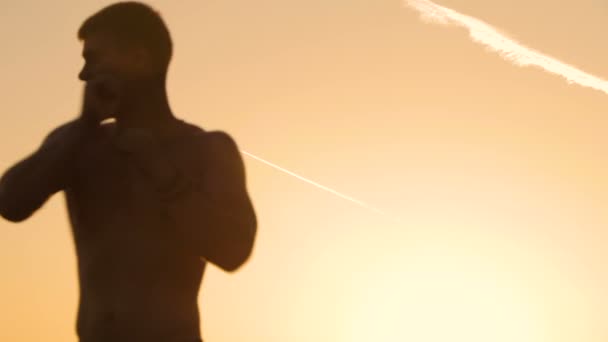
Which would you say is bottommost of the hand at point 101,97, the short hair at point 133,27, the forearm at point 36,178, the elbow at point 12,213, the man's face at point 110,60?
the elbow at point 12,213

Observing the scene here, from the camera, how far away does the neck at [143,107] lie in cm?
98

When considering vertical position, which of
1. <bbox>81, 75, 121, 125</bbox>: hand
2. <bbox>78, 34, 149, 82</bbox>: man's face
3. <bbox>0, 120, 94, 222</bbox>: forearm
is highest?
<bbox>78, 34, 149, 82</bbox>: man's face

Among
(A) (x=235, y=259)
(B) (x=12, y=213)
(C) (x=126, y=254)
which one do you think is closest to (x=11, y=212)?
(B) (x=12, y=213)

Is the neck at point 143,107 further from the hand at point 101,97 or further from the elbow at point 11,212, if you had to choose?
the elbow at point 11,212

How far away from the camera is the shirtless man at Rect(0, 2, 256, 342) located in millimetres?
925

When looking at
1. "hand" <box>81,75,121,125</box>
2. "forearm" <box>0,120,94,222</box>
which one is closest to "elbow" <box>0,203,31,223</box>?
"forearm" <box>0,120,94,222</box>

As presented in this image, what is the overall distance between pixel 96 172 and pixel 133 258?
4.1 inches

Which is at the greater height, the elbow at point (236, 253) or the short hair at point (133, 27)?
the short hair at point (133, 27)

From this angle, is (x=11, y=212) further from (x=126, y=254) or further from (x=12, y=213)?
(x=126, y=254)

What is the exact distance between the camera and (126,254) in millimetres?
952

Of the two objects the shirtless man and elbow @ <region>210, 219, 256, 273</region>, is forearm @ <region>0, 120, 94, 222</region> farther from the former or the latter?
elbow @ <region>210, 219, 256, 273</region>

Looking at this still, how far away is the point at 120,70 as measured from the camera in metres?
0.96

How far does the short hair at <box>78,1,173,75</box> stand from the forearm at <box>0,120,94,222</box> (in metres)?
0.12

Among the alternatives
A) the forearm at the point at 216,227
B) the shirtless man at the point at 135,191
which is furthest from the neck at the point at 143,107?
the forearm at the point at 216,227
